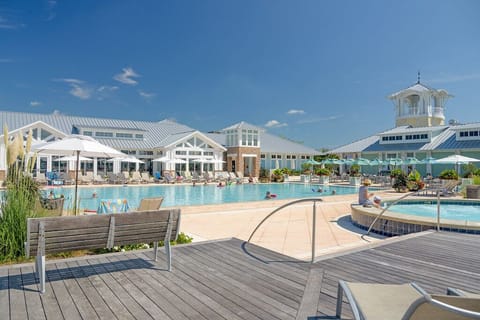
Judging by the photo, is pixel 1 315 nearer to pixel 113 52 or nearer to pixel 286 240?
pixel 286 240

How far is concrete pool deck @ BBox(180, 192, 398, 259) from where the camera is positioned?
22.8 feet

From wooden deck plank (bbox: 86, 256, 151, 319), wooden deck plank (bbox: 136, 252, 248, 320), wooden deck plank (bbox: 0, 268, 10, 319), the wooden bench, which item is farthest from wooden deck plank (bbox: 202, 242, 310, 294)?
wooden deck plank (bbox: 0, 268, 10, 319)

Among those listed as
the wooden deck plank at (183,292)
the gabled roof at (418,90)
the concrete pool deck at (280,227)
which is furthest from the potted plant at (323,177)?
the wooden deck plank at (183,292)

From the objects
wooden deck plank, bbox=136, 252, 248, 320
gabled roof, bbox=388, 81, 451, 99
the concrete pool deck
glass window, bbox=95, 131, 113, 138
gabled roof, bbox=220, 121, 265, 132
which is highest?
gabled roof, bbox=388, 81, 451, 99

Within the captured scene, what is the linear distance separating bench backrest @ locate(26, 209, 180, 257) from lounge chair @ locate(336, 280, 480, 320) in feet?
7.25

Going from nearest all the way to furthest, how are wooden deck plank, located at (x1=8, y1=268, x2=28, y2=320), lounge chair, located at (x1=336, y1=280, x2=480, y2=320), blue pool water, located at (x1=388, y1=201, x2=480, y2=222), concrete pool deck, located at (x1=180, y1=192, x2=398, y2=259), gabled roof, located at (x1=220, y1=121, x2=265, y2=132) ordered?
lounge chair, located at (x1=336, y1=280, x2=480, y2=320), wooden deck plank, located at (x1=8, y1=268, x2=28, y2=320), concrete pool deck, located at (x1=180, y1=192, x2=398, y2=259), blue pool water, located at (x1=388, y1=201, x2=480, y2=222), gabled roof, located at (x1=220, y1=121, x2=265, y2=132)

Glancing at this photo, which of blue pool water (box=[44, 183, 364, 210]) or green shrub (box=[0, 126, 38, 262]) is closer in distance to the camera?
green shrub (box=[0, 126, 38, 262])

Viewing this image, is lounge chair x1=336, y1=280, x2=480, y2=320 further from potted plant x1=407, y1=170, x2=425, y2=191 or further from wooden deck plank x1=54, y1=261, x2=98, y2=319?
potted plant x1=407, y1=170, x2=425, y2=191

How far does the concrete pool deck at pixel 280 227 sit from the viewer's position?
6953mm

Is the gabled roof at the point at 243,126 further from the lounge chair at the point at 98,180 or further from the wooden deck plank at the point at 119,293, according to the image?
the wooden deck plank at the point at 119,293

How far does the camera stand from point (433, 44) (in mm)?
19453

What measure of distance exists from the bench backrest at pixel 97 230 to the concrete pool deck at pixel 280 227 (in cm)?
253

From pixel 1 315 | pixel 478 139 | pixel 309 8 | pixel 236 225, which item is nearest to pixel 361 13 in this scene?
pixel 309 8

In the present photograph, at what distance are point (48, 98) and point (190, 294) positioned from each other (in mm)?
39006
